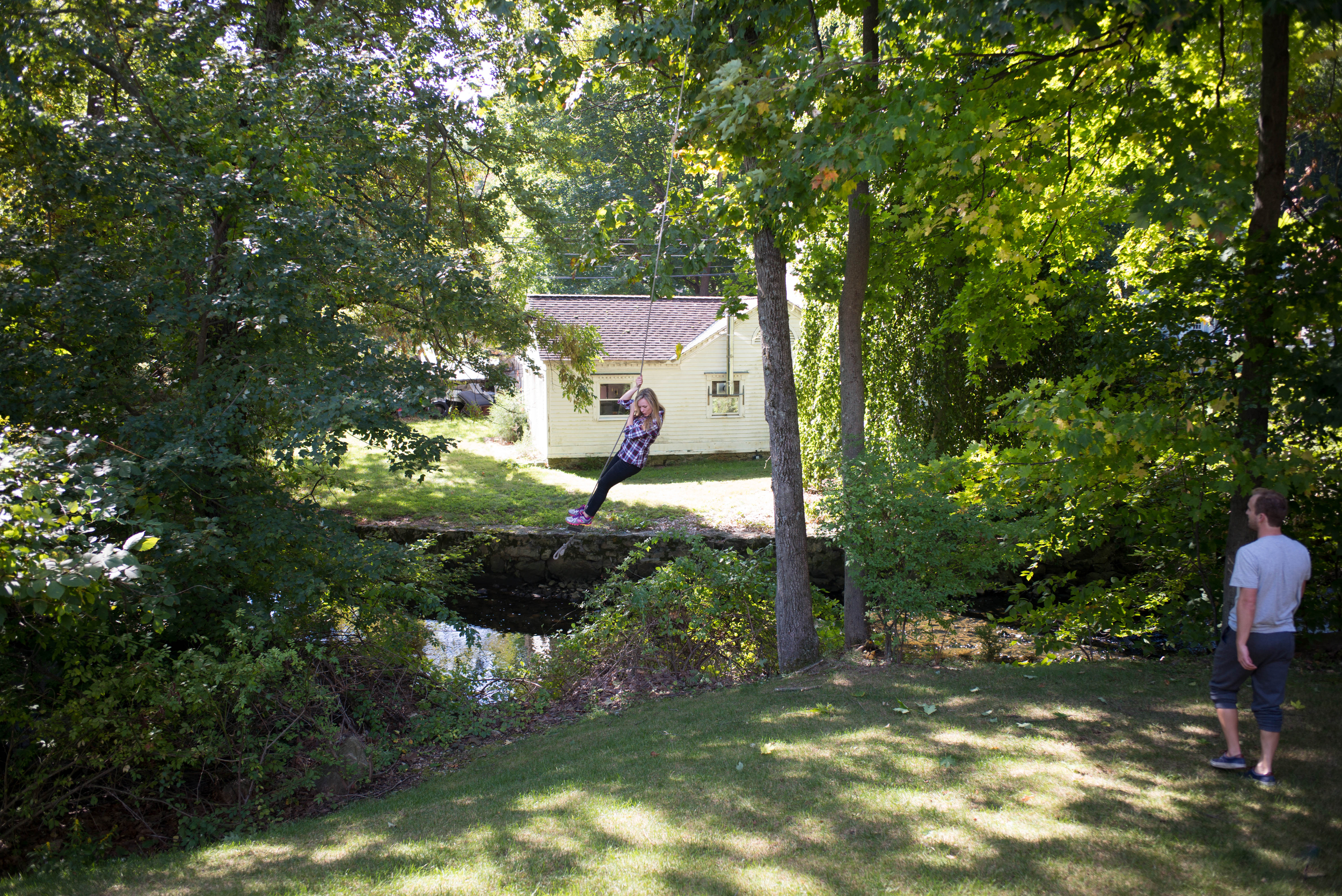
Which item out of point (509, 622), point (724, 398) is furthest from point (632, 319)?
point (509, 622)

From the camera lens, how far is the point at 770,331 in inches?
297

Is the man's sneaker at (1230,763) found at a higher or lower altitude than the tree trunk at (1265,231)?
lower

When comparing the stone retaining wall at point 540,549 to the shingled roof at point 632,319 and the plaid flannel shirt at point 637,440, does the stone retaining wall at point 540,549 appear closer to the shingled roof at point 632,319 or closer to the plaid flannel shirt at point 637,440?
the plaid flannel shirt at point 637,440

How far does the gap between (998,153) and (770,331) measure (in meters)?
2.47

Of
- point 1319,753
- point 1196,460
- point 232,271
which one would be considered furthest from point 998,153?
point 232,271

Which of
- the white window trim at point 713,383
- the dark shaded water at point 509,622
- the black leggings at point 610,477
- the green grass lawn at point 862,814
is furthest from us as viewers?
the white window trim at point 713,383

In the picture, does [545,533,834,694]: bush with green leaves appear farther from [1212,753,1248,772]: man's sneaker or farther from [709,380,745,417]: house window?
[709,380,745,417]: house window

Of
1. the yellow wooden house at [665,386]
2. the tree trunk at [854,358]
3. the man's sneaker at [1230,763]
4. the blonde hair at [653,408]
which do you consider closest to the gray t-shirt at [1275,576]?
the man's sneaker at [1230,763]

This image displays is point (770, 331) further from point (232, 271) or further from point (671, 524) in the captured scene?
point (671, 524)

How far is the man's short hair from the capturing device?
3992mm

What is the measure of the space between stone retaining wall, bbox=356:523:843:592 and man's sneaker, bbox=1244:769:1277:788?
32.4ft

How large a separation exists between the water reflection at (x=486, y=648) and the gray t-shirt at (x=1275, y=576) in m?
7.00

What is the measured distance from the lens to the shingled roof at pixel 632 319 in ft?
69.6

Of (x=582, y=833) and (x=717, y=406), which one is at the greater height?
(x=717, y=406)
